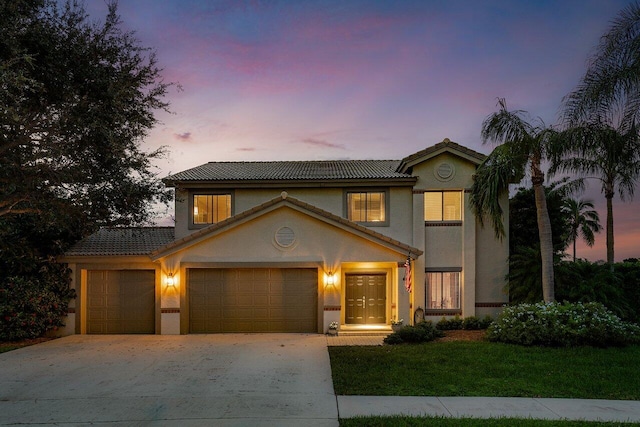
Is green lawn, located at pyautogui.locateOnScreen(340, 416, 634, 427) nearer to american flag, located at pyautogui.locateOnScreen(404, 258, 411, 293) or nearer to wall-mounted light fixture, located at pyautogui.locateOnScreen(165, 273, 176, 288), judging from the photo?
american flag, located at pyautogui.locateOnScreen(404, 258, 411, 293)

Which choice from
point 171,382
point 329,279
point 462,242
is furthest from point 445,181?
point 171,382

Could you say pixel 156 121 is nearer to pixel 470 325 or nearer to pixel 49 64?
pixel 49 64

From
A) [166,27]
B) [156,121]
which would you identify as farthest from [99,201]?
[166,27]

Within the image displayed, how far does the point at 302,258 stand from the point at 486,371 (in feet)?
24.2

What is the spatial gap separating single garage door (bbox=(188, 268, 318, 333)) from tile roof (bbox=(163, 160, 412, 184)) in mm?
3858

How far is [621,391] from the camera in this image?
8523 mm

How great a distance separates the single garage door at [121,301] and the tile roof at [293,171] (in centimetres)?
413

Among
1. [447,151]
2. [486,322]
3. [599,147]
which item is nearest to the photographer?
[599,147]

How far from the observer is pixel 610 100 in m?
11.4

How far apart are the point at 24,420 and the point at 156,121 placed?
8.61 metres

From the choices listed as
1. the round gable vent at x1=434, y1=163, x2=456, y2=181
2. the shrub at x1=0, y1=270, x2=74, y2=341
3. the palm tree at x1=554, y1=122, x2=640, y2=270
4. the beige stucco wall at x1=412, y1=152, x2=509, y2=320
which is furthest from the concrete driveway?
the palm tree at x1=554, y1=122, x2=640, y2=270

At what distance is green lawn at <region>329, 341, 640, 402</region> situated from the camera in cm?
851

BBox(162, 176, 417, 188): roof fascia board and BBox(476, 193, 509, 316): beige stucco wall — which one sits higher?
BBox(162, 176, 417, 188): roof fascia board

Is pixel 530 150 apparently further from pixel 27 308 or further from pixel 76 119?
pixel 27 308
